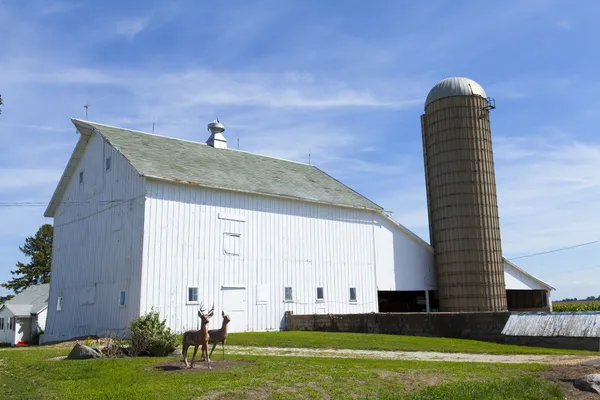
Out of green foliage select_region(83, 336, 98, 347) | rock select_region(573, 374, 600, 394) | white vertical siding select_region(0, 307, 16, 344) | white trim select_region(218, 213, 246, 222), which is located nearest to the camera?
rock select_region(573, 374, 600, 394)

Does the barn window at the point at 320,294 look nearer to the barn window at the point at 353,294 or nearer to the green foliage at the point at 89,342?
the barn window at the point at 353,294

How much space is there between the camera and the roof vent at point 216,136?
34.1 m

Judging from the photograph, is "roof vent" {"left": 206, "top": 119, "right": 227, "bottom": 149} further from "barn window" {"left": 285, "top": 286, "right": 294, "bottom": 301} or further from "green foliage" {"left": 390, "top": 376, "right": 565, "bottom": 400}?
"green foliage" {"left": 390, "top": 376, "right": 565, "bottom": 400}

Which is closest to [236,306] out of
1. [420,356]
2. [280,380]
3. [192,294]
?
[192,294]

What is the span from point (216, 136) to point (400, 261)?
13.7 m

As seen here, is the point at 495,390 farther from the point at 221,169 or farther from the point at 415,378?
the point at 221,169

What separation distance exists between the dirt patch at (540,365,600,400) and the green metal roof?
17322 mm

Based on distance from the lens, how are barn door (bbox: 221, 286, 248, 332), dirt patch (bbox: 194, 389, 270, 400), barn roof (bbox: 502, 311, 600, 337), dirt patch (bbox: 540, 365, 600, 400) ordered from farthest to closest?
barn door (bbox: 221, 286, 248, 332) → barn roof (bbox: 502, 311, 600, 337) → dirt patch (bbox: 540, 365, 600, 400) → dirt patch (bbox: 194, 389, 270, 400)

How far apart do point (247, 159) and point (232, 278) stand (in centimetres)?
912

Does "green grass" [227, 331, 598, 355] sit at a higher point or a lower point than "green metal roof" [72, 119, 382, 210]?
lower

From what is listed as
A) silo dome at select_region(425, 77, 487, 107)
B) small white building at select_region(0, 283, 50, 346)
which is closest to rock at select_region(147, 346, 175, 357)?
silo dome at select_region(425, 77, 487, 107)

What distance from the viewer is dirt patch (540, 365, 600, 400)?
1107cm

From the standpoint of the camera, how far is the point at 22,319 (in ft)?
144

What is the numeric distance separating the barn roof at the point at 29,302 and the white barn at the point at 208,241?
13474mm
